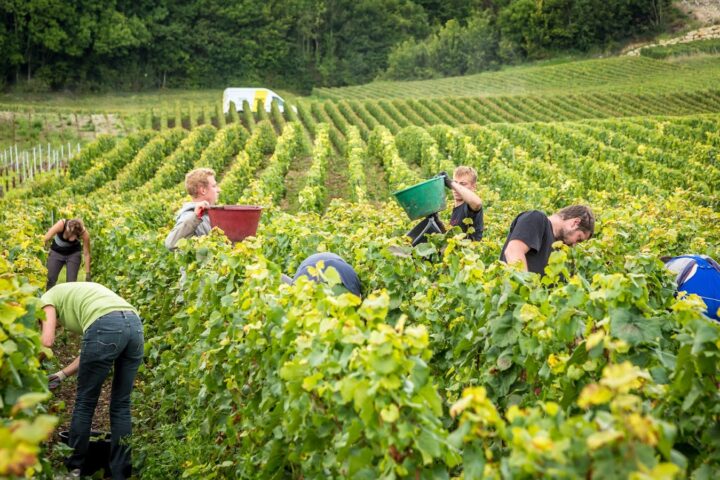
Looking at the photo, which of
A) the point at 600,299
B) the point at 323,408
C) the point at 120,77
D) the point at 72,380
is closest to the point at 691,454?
the point at 600,299

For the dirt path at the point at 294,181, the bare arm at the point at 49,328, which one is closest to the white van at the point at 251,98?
the dirt path at the point at 294,181

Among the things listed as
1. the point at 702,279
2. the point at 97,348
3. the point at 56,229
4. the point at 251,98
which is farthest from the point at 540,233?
the point at 251,98

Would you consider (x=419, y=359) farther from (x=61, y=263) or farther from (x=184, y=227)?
(x=61, y=263)

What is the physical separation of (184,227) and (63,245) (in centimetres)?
349

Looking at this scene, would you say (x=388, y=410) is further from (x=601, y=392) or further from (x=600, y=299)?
(x=600, y=299)

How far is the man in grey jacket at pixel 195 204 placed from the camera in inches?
254

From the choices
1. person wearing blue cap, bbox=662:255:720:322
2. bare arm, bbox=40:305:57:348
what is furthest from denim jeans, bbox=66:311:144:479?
person wearing blue cap, bbox=662:255:720:322

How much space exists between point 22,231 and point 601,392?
25.2 feet

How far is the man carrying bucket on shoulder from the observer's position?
5.99 metres

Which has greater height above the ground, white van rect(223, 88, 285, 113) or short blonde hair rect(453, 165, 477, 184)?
short blonde hair rect(453, 165, 477, 184)

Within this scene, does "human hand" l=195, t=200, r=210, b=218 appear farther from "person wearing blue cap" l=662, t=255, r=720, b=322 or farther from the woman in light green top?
"person wearing blue cap" l=662, t=255, r=720, b=322

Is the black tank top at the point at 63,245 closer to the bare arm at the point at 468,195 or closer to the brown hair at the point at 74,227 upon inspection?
the brown hair at the point at 74,227

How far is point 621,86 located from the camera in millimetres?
45219

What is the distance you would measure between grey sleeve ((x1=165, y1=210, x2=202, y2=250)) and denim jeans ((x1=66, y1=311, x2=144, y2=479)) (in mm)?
1506
